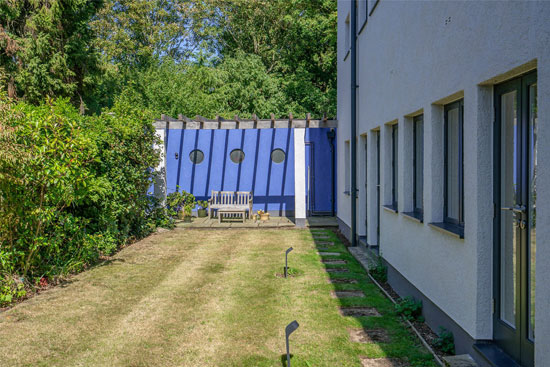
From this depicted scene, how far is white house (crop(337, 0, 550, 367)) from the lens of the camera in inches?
109

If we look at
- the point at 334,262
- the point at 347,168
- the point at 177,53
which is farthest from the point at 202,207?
the point at 177,53

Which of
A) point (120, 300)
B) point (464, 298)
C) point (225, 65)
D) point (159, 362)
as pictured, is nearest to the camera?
point (464, 298)

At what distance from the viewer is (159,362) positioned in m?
4.21

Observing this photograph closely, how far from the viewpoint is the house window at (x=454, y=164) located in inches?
172

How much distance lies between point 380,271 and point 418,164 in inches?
83.4

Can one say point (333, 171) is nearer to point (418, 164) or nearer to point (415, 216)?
point (418, 164)

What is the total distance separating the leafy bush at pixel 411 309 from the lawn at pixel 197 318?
12 centimetres

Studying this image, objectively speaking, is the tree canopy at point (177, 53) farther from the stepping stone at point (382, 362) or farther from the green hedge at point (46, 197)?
the stepping stone at point (382, 362)

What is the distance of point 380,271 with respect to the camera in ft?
23.6

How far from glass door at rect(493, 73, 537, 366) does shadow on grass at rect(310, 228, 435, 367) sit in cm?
96

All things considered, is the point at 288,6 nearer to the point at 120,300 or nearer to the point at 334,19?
the point at 334,19

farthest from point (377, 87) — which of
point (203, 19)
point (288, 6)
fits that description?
point (203, 19)

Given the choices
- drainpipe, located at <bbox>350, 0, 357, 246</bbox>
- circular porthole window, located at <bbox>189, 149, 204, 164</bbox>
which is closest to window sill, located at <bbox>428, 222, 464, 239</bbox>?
drainpipe, located at <bbox>350, 0, 357, 246</bbox>

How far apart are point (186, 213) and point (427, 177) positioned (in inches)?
389
